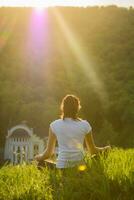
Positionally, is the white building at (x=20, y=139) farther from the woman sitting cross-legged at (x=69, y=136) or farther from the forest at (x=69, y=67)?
the woman sitting cross-legged at (x=69, y=136)

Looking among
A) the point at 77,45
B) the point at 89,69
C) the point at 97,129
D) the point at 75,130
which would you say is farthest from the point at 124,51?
the point at 75,130

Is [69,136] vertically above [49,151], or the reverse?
[69,136]

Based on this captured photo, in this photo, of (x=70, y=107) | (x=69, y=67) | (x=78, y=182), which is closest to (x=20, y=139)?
(x=69, y=67)

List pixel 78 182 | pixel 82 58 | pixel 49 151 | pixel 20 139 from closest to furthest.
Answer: pixel 78 182, pixel 49 151, pixel 20 139, pixel 82 58

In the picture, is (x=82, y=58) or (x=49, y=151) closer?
(x=49, y=151)

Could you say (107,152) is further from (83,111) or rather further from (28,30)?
(28,30)

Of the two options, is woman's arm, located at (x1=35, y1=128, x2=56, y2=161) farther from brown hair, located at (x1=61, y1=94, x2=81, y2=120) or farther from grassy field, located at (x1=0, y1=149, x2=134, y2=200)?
grassy field, located at (x1=0, y1=149, x2=134, y2=200)

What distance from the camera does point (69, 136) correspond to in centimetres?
687

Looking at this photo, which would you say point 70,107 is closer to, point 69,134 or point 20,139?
point 69,134

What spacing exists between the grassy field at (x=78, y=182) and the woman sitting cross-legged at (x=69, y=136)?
32.1 inches

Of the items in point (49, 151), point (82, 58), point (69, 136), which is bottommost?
point (49, 151)

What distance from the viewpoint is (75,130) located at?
6844 mm

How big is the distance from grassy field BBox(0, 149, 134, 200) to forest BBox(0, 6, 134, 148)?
2870 centimetres

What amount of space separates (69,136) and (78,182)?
1.80 metres
